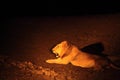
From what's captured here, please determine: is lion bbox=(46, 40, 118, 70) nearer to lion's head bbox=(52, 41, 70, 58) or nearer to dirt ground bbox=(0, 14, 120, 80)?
lion's head bbox=(52, 41, 70, 58)

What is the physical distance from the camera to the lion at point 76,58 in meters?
7.23

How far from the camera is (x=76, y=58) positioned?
749 cm

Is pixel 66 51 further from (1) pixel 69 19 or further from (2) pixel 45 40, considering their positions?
(1) pixel 69 19

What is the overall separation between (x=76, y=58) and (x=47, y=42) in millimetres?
2189

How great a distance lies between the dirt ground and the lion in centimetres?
17

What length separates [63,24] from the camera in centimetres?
1205

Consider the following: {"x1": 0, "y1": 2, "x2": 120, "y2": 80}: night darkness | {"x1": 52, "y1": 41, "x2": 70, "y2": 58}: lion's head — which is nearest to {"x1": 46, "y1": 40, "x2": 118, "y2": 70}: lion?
{"x1": 52, "y1": 41, "x2": 70, "y2": 58}: lion's head

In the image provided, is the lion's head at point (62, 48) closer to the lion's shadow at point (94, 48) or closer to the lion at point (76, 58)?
the lion at point (76, 58)

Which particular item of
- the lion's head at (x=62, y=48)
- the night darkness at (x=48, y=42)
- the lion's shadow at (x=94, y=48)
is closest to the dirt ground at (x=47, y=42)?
the night darkness at (x=48, y=42)

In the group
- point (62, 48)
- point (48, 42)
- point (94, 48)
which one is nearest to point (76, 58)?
point (62, 48)

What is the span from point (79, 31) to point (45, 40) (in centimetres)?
178

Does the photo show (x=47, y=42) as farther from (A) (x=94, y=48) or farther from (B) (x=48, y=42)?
(A) (x=94, y=48)

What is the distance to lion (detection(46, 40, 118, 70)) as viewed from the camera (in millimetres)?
7227

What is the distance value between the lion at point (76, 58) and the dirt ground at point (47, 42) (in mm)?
171
